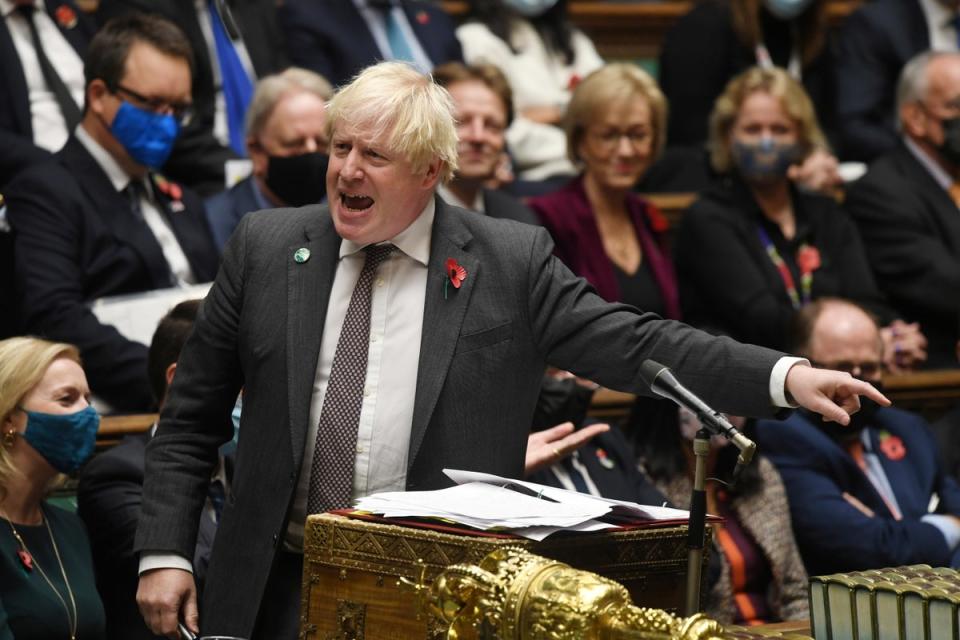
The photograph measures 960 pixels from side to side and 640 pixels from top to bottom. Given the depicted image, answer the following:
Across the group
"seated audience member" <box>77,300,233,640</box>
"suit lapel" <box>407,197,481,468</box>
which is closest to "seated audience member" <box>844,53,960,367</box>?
"seated audience member" <box>77,300,233,640</box>

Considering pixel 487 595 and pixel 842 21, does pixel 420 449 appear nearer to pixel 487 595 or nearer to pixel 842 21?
pixel 487 595

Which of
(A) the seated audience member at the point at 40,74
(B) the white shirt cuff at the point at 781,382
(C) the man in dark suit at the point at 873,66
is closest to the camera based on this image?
(B) the white shirt cuff at the point at 781,382

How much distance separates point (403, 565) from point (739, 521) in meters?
1.82

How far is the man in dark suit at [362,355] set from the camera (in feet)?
8.16

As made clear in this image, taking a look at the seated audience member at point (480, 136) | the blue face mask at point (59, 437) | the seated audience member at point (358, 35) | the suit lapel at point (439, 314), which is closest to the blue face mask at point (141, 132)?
the seated audience member at point (480, 136)

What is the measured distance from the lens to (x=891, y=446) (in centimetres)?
411

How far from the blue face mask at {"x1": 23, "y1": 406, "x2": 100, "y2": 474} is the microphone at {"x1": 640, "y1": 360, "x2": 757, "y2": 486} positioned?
132 centimetres

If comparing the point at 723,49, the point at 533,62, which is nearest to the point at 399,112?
the point at 533,62

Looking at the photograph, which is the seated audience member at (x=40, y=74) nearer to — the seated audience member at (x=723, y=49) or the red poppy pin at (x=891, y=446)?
the seated audience member at (x=723, y=49)

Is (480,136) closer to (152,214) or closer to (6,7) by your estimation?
(152,214)

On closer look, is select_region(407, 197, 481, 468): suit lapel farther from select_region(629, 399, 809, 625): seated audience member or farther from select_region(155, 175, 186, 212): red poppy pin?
select_region(155, 175, 186, 212): red poppy pin

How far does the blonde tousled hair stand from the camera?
2498mm

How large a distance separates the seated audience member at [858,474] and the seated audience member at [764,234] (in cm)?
53

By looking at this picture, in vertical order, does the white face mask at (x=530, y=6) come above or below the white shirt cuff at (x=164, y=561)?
above
